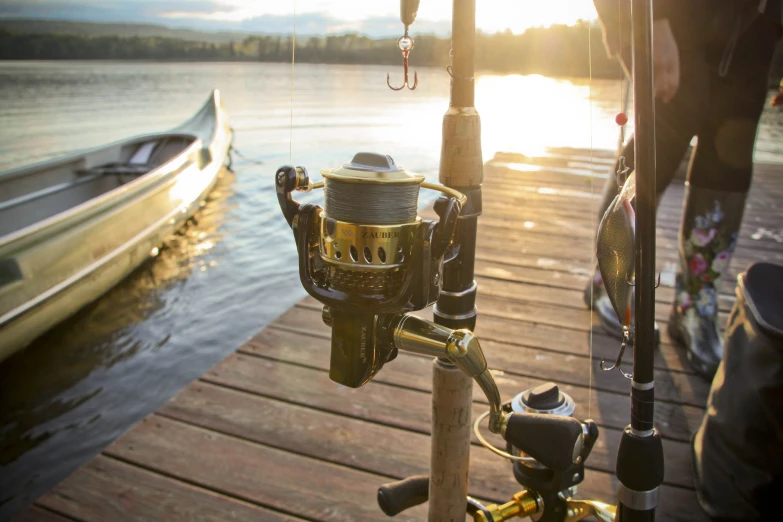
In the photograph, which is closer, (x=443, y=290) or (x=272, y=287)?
(x=443, y=290)

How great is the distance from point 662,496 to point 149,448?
1.44m

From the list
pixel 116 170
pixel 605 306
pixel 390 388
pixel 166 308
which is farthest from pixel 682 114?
pixel 116 170

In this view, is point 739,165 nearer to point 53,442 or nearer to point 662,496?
point 662,496

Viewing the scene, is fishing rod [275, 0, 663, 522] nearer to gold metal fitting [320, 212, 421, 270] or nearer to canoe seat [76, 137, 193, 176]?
gold metal fitting [320, 212, 421, 270]

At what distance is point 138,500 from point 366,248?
4.03 feet

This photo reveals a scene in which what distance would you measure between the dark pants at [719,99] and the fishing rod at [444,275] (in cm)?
139

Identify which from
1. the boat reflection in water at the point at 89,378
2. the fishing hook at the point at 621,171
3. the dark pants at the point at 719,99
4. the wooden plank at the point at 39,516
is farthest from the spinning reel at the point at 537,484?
the boat reflection in water at the point at 89,378

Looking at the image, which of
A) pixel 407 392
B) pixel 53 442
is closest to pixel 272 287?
pixel 53 442

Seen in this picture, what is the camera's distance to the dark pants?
1.99 m

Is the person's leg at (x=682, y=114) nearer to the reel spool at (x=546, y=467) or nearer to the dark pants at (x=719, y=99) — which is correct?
the dark pants at (x=719, y=99)

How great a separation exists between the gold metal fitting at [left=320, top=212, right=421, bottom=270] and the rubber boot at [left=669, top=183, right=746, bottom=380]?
1.71 m

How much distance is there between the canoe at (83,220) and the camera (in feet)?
12.0

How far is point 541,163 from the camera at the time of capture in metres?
6.54

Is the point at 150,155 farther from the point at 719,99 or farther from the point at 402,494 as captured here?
the point at 402,494
